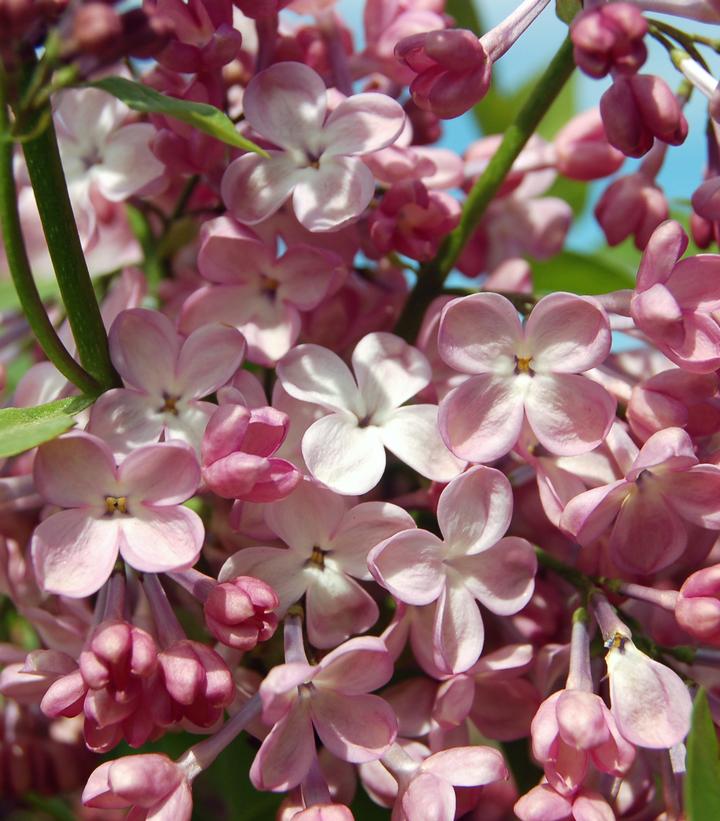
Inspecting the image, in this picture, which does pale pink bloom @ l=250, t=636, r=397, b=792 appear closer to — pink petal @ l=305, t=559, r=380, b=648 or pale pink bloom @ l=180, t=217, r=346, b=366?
pink petal @ l=305, t=559, r=380, b=648

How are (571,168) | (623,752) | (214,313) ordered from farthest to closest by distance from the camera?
(571,168) → (214,313) → (623,752)

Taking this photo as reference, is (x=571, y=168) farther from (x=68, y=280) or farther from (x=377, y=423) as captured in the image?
(x=68, y=280)

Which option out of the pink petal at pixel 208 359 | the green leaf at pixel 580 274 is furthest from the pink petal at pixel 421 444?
the green leaf at pixel 580 274

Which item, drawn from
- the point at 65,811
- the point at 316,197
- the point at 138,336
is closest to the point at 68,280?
the point at 138,336

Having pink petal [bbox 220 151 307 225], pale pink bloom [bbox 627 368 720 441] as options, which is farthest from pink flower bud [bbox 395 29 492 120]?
pale pink bloom [bbox 627 368 720 441]

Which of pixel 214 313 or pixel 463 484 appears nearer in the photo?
pixel 463 484

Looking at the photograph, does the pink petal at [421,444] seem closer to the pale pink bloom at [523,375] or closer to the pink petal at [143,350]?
the pale pink bloom at [523,375]

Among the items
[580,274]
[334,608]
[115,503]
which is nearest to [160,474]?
[115,503]
